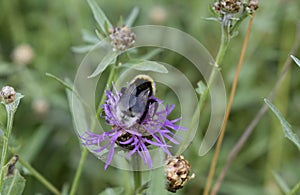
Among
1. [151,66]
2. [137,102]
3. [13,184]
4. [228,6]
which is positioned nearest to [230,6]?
[228,6]

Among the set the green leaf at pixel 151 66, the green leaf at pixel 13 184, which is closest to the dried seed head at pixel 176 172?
the green leaf at pixel 151 66

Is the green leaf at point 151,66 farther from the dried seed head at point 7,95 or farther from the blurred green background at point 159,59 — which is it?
the blurred green background at point 159,59

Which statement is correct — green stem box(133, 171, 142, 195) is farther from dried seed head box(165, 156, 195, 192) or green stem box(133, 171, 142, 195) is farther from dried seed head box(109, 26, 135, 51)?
dried seed head box(109, 26, 135, 51)

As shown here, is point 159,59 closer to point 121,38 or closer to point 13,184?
point 121,38

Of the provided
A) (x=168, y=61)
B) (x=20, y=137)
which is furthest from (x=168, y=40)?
(x=20, y=137)

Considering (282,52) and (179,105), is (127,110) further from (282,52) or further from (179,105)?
(282,52)
